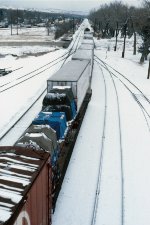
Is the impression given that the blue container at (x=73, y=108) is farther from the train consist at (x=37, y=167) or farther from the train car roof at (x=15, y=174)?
the train car roof at (x=15, y=174)

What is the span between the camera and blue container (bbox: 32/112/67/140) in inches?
594

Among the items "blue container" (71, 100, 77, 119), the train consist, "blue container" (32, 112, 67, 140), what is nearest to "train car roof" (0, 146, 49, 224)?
the train consist

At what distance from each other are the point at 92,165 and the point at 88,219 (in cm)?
463

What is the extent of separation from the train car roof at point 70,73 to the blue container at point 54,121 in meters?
4.72

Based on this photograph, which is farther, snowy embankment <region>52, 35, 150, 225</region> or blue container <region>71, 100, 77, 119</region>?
blue container <region>71, 100, 77, 119</region>

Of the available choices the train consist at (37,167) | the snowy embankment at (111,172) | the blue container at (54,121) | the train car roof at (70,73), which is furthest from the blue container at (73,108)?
the blue container at (54,121)

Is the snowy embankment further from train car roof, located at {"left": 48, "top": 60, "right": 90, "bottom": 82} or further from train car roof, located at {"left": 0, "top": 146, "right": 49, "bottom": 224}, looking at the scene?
train car roof, located at {"left": 0, "top": 146, "right": 49, "bottom": 224}

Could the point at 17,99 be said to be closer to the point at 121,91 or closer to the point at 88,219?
the point at 121,91

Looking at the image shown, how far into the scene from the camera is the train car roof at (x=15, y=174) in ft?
23.8

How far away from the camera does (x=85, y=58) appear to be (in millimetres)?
30734

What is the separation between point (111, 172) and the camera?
53.8ft

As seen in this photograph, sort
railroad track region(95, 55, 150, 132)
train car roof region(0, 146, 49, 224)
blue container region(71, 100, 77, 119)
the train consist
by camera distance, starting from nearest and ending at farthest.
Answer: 1. train car roof region(0, 146, 49, 224)
2. the train consist
3. blue container region(71, 100, 77, 119)
4. railroad track region(95, 55, 150, 132)

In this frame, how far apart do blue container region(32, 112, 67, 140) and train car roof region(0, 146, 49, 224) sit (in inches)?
190

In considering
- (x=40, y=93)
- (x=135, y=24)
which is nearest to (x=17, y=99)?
(x=40, y=93)
